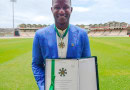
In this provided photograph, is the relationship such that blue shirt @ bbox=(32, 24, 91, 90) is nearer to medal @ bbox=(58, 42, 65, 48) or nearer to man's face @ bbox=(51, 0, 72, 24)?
medal @ bbox=(58, 42, 65, 48)

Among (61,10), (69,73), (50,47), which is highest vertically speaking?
(61,10)

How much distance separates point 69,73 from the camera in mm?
1681

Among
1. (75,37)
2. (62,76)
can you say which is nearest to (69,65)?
(62,76)

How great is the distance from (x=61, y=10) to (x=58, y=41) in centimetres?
34

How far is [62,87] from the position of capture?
Answer: 1.69m

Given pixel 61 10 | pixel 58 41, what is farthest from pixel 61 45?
pixel 61 10

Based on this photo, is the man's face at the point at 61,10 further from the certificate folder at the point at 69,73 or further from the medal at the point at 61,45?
the certificate folder at the point at 69,73

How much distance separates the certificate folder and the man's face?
50 centimetres

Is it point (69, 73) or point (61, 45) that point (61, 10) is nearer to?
point (61, 45)

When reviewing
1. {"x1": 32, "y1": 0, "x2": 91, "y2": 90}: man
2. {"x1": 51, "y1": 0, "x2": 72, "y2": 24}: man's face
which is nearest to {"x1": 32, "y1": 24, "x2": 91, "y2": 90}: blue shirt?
{"x1": 32, "y1": 0, "x2": 91, "y2": 90}: man

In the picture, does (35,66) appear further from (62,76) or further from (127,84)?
(127,84)

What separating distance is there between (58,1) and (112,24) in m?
97.3

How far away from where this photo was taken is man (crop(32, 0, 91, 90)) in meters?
1.91

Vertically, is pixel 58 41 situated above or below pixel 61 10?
below
